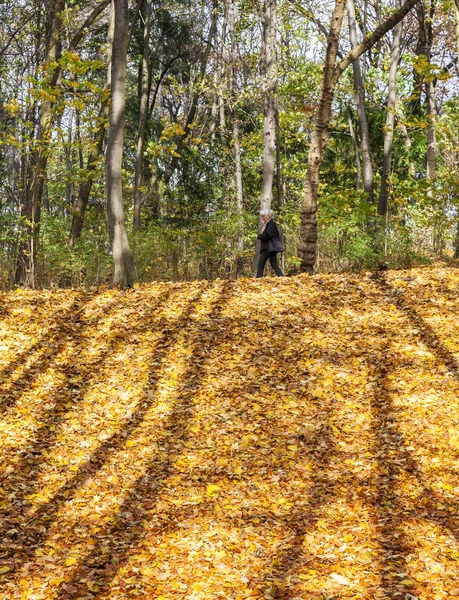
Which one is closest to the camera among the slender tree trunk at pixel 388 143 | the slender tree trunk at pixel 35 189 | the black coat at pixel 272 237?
the black coat at pixel 272 237

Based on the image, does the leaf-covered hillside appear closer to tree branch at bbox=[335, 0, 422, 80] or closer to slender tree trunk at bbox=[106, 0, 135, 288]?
slender tree trunk at bbox=[106, 0, 135, 288]

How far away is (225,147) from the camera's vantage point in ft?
72.2

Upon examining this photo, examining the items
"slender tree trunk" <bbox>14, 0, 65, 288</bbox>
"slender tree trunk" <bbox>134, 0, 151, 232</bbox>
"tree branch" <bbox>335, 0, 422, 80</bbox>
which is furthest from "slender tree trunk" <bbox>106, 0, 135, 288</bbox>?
"slender tree trunk" <bbox>134, 0, 151, 232</bbox>

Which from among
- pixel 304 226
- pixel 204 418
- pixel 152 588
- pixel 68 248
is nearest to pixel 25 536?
Answer: pixel 152 588

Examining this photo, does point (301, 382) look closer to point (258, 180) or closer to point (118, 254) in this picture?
point (118, 254)

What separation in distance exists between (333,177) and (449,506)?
63.3 ft

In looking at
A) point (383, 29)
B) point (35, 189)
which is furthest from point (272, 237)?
point (35, 189)

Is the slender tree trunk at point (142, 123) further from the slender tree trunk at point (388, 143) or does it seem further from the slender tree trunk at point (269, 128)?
the slender tree trunk at point (388, 143)

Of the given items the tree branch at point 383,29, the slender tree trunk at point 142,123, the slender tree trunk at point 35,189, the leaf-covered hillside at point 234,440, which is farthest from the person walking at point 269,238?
the slender tree trunk at point 142,123

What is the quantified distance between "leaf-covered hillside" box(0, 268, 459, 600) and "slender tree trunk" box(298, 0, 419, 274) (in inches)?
41.8

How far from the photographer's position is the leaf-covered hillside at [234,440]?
16.9 feet

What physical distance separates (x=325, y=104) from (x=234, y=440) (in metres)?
6.34

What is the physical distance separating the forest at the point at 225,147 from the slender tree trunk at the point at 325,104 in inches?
1.0

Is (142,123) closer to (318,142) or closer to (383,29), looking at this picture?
(318,142)
